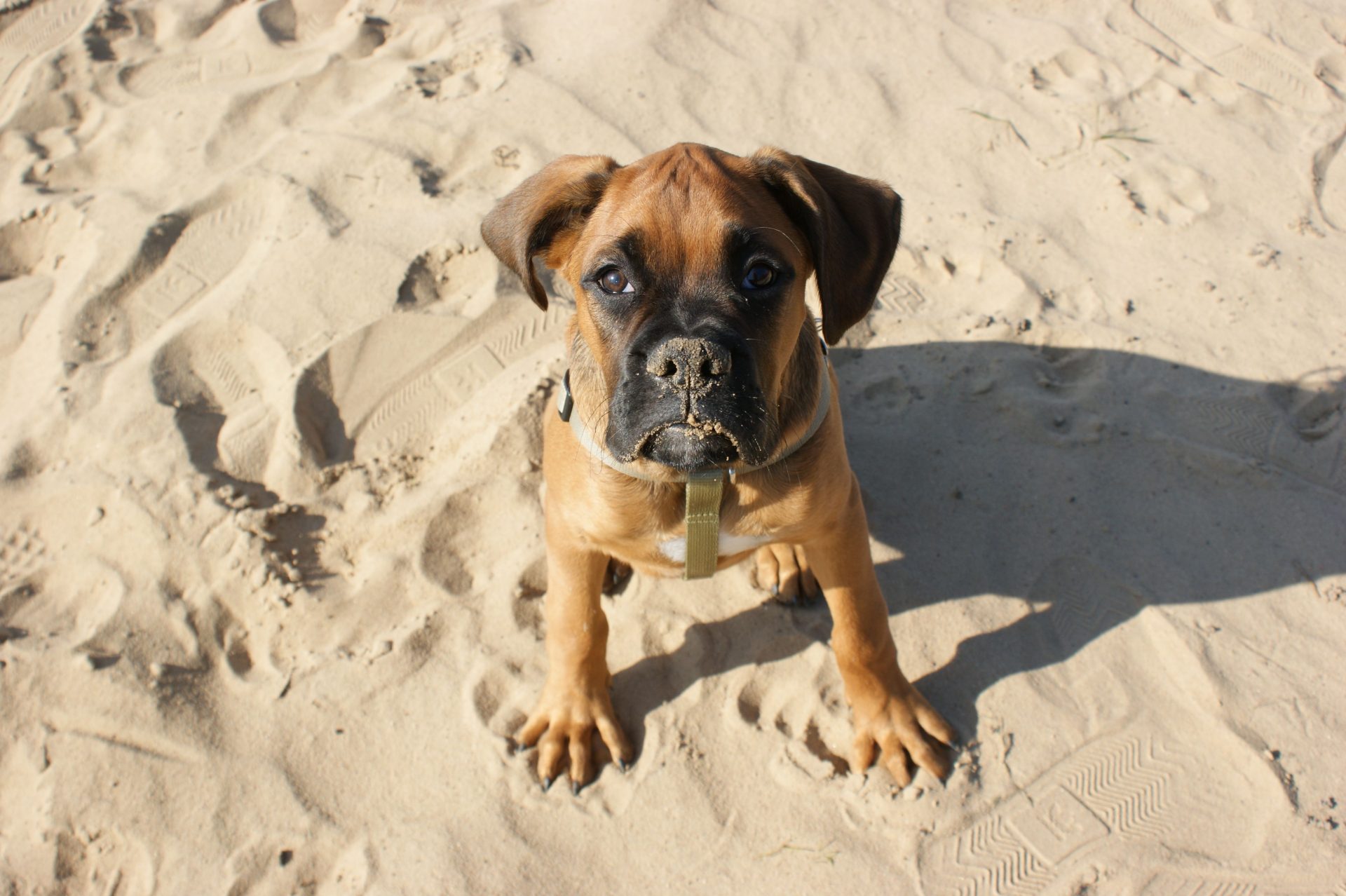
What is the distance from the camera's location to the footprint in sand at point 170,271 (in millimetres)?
4645

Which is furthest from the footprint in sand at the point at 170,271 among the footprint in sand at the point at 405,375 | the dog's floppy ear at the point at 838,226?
the dog's floppy ear at the point at 838,226

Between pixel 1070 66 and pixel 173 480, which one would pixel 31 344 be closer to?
pixel 173 480

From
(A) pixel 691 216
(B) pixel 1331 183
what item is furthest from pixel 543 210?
(B) pixel 1331 183

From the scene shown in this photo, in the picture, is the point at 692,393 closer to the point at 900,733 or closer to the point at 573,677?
the point at 573,677

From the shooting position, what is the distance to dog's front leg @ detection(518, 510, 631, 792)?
10.4ft

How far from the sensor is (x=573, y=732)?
3.25 metres

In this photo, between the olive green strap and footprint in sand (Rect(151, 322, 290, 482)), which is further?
footprint in sand (Rect(151, 322, 290, 482))

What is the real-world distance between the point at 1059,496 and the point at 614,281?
249 cm

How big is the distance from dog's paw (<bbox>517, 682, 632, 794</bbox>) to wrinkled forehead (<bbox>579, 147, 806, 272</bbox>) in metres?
1.68

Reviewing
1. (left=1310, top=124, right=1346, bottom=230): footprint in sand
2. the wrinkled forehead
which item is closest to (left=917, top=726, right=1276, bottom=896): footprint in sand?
the wrinkled forehead

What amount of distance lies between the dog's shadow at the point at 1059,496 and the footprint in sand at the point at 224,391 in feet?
7.21

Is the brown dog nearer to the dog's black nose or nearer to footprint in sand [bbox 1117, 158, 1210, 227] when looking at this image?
the dog's black nose

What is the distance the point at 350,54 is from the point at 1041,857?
21.0 ft

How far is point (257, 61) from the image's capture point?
20.5 feet
